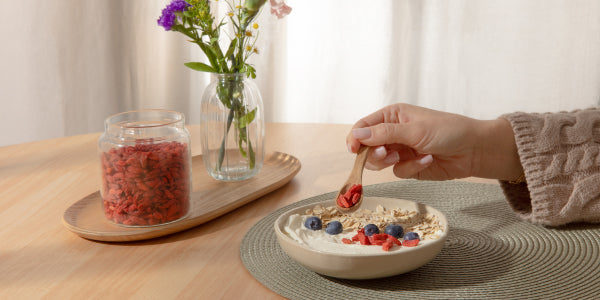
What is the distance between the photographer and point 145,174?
2.87 ft

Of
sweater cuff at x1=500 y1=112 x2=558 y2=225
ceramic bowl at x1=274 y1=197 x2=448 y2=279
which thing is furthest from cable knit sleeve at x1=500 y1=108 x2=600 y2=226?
ceramic bowl at x1=274 y1=197 x2=448 y2=279

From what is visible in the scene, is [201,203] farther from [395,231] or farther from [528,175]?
[528,175]

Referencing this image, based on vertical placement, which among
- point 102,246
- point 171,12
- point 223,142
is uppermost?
point 171,12

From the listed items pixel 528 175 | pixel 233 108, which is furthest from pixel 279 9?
pixel 528 175

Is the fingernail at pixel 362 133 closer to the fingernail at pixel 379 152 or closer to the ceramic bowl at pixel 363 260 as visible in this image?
the fingernail at pixel 379 152

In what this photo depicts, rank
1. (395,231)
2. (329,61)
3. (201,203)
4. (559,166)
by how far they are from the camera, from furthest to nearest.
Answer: (329,61) < (201,203) < (559,166) < (395,231)

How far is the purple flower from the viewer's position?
3.38 feet

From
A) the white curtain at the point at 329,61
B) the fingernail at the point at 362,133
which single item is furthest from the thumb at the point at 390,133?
the white curtain at the point at 329,61

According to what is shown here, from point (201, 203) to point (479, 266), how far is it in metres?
0.48

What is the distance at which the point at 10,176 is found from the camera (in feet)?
3.95

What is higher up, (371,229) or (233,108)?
(233,108)

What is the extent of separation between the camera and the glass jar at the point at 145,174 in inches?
34.6

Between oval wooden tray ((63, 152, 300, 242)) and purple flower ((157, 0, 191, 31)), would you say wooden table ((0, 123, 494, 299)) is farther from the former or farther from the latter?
purple flower ((157, 0, 191, 31))

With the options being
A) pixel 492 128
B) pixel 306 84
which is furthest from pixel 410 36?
pixel 492 128
